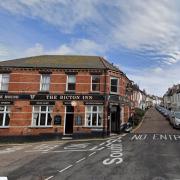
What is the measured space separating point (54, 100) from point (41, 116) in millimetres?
2150

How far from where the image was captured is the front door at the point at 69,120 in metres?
26.3

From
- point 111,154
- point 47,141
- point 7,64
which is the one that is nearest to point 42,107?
point 47,141

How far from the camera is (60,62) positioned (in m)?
28.6

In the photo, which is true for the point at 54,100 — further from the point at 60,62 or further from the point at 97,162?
the point at 97,162

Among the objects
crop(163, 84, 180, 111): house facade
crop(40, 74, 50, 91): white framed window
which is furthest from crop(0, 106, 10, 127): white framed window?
crop(163, 84, 180, 111): house facade

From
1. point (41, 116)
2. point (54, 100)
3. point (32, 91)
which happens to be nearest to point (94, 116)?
point (54, 100)

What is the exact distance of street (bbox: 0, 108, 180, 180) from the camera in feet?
40.9

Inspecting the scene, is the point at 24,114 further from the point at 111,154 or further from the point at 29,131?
the point at 111,154

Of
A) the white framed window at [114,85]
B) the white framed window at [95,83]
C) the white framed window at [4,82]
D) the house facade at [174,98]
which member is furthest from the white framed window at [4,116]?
the house facade at [174,98]

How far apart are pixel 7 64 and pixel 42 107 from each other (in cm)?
615

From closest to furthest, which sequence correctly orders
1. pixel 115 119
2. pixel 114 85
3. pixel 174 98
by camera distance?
pixel 114 85, pixel 115 119, pixel 174 98

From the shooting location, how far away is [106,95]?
26172mm

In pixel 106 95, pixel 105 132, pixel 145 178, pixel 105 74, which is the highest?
pixel 105 74

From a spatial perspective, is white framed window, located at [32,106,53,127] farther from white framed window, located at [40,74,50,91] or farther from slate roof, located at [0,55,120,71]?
slate roof, located at [0,55,120,71]
